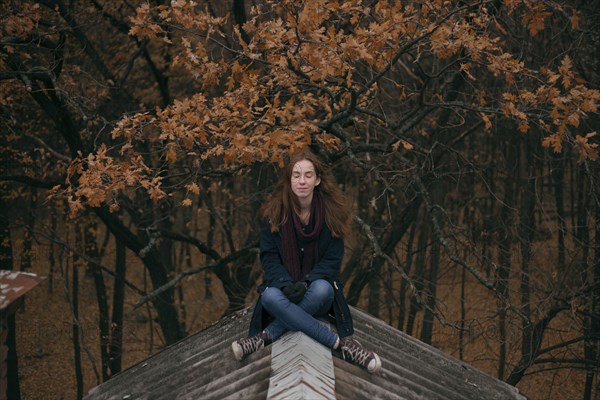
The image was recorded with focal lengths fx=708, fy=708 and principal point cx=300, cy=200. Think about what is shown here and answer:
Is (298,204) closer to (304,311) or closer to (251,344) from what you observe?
(304,311)

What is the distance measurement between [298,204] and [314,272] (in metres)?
0.54

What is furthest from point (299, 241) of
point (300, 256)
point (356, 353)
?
point (356, 353)

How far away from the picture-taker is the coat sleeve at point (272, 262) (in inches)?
201

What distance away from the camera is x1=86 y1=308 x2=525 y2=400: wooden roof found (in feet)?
13.7

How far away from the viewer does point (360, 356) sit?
475cm

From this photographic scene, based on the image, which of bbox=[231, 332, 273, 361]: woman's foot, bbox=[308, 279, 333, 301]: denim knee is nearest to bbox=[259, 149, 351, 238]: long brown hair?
bbox=[308, 279, 333, 301]: denim knee

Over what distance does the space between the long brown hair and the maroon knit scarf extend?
0.19 feet

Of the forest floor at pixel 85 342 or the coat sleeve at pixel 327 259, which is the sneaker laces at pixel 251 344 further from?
the forest floor at pixel 85 342

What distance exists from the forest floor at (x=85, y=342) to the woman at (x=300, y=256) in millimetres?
12758

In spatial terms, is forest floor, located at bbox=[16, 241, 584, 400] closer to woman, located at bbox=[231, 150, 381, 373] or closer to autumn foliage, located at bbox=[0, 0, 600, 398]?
autumn foliage, located at bbox=[0, 0, 600, 398]

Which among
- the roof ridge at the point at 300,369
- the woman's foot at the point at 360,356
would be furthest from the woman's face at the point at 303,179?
the woman's foot at the point at 360,356

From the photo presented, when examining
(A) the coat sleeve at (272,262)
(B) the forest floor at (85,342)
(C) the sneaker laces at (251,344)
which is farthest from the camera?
(B) the forest floor at (85,342)

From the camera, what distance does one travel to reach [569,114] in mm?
7484

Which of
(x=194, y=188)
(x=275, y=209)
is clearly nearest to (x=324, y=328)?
(x=275, y=209)
